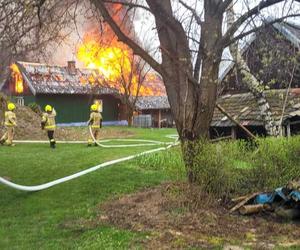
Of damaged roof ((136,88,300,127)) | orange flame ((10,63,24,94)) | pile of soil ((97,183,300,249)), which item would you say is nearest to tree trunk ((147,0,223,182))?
pile of soil ((97,183,300,249))

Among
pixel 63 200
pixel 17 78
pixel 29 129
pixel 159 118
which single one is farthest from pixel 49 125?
pixel 159 118

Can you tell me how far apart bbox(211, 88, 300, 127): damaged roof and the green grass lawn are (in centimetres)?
449

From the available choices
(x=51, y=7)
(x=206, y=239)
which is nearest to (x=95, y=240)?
(x=206, y=239)

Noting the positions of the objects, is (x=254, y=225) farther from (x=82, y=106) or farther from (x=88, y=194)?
(x=82, y=106)

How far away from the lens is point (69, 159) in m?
14.7

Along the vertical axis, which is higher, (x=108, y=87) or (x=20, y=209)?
A: (x=108, y=87)

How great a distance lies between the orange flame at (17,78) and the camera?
4162 cm

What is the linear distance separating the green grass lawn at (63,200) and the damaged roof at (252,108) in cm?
449

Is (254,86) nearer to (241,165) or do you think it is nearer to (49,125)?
(241,165)

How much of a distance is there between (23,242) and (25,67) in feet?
117

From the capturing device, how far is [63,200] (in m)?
9.33

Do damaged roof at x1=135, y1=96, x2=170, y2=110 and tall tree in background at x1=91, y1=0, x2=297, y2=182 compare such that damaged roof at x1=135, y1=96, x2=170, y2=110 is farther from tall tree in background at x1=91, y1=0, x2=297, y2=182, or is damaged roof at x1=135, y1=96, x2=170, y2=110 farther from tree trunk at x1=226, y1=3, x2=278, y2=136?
tall tree in background at x1=91, y1=0, x2=297, y2=182

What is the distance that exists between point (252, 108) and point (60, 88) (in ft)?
82.9

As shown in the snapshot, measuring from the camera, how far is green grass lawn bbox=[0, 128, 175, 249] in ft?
22.0
